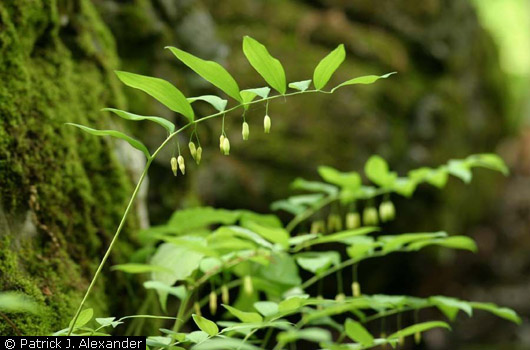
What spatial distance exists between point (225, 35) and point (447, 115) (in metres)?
1.99

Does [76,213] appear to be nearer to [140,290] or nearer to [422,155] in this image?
[140,290]

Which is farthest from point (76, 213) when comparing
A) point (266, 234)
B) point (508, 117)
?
point (508, 117)

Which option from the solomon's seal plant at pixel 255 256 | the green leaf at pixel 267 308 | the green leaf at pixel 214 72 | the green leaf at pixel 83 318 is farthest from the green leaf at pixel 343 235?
the green leaf at pixel 83 318

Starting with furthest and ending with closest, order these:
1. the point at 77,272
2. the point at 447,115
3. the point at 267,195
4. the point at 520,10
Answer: the point at 520,10, the point at 447,115, the point at 267,195, the point at 77,272

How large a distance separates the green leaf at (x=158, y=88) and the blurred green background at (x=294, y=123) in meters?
0.48

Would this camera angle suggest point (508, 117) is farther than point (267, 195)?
Yes

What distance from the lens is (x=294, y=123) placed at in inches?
156

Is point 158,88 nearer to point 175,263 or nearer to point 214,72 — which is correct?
point 214,72

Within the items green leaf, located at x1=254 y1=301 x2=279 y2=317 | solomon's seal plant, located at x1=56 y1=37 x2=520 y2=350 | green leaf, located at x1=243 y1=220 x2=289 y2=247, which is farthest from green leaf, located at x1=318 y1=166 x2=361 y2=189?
green leaf, located at x1=254 y1=301 x2=279 y2=317

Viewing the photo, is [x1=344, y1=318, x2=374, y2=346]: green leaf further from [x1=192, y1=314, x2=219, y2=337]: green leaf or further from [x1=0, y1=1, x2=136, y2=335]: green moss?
[x1=0, y1=1, x2=136, y2=335]: green moss

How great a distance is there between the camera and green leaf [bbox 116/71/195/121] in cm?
111

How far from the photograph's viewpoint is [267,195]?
382 cm

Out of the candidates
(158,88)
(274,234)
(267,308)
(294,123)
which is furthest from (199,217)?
(294,123)

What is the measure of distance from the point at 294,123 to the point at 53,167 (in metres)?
2.58
